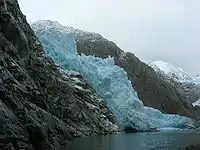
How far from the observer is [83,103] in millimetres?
68312

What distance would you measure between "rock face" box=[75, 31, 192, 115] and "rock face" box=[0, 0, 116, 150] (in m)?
71.1

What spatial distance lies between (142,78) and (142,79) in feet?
2.01

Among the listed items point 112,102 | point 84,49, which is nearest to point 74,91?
point 112,102

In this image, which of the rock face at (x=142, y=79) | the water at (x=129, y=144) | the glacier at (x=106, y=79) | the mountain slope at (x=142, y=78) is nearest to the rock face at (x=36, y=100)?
the water at (x=129, y=144)

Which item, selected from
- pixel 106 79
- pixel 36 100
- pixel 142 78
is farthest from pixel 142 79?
pixel 36 100

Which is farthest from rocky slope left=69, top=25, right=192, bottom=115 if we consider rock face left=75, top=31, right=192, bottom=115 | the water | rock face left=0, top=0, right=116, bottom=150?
the water

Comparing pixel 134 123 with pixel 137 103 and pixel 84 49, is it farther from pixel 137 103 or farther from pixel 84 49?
pixel 84 49

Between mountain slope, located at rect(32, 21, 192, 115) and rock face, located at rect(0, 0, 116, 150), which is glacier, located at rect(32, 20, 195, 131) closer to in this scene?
rock face, located at rect(0, 0, 116, 150)

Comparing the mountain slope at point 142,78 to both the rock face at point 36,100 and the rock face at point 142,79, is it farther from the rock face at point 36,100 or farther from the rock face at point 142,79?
the rock face at point 36,100

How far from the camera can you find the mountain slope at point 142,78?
146875 mm

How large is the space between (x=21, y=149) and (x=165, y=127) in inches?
2626

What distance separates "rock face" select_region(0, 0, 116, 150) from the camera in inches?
1187

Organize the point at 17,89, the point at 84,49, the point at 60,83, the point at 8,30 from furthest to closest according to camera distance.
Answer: the point at 84,49, the point at 60,83, the point at 8,30, the point at 17,89

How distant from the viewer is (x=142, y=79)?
15200 cm
